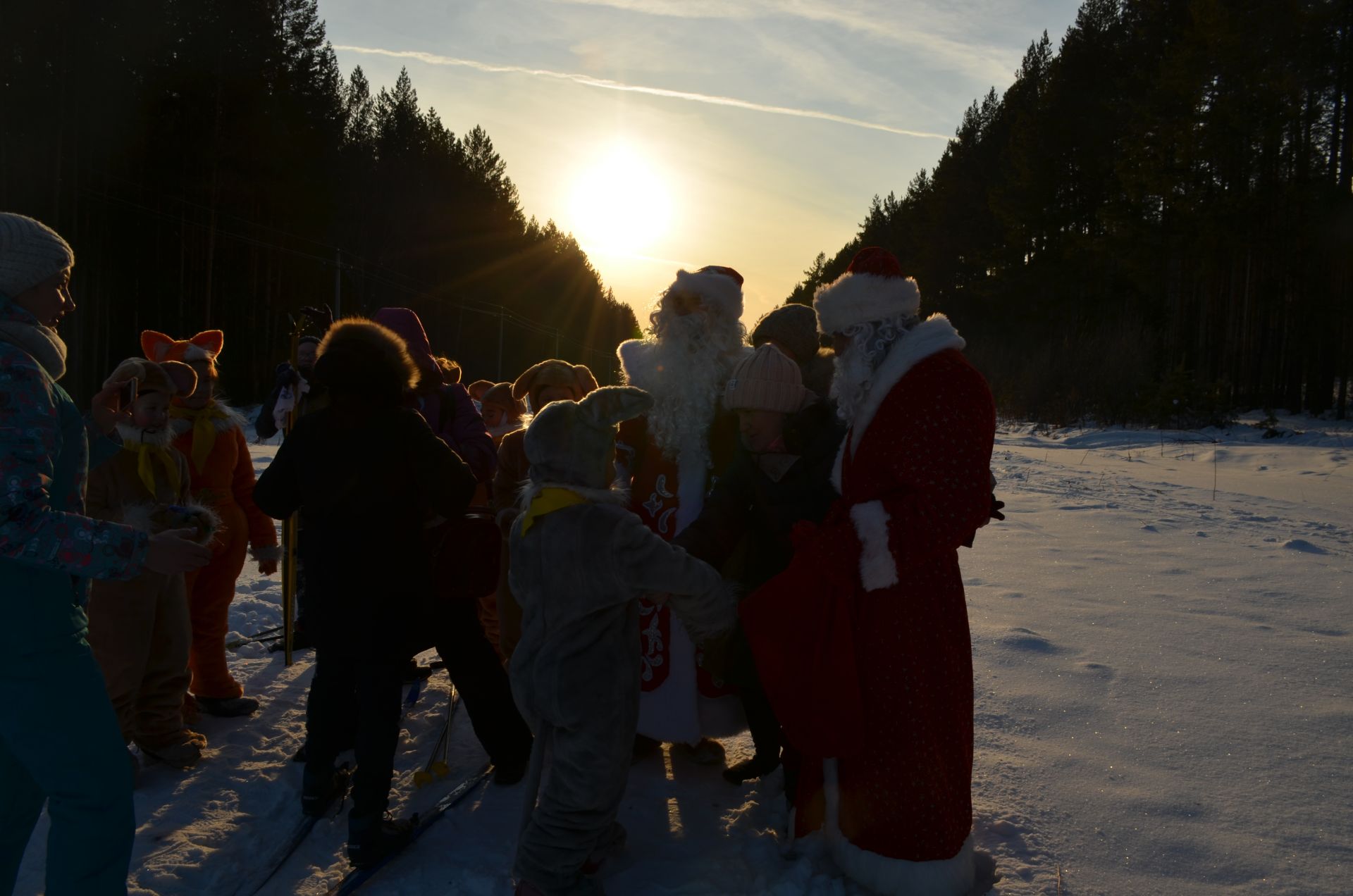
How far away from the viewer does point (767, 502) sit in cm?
307

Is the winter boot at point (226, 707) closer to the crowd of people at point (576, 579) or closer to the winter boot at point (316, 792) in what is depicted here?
the crowd of people at point (576, 579)

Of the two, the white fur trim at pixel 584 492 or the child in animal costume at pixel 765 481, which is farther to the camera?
the child in animal costume at pixel 765 481

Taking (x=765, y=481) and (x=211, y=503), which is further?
(x=211, y=503)

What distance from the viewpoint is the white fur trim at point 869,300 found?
2.68 m

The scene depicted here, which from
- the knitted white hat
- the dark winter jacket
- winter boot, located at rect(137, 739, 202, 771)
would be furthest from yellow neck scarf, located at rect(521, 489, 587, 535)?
winter boot, located at rect(137, 739, 202, 771)

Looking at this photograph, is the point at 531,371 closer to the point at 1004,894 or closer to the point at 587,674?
the point at 587,674

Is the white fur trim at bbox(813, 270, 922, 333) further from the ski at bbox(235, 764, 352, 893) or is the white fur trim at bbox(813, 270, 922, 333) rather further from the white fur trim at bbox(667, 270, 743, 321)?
the ski at bbox(235, 764, 352, 893)

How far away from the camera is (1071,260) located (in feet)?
105

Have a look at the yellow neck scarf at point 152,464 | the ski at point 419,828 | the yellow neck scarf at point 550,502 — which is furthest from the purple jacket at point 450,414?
the yellow neck scarf at point 550,502

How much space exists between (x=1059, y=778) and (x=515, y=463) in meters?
2.65

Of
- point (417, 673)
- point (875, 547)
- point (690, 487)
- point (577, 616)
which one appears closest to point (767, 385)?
point (690, 487)

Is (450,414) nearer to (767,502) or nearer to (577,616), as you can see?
(767,502)

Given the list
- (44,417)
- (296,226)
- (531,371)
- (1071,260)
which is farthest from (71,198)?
(1071,260)

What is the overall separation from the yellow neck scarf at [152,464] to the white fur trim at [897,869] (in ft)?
9.75
